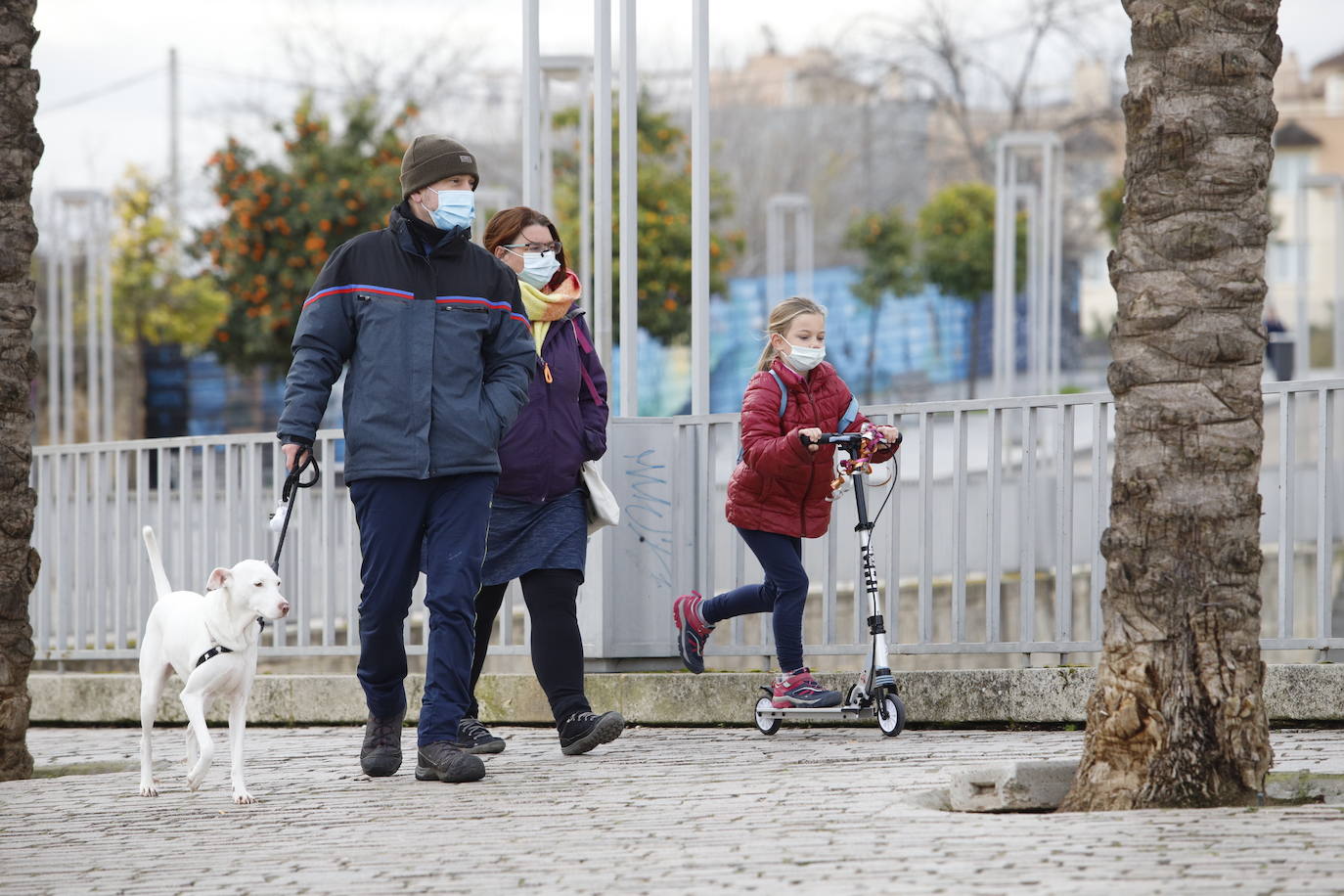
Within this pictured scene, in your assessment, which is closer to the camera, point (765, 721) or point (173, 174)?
point (765, 721)

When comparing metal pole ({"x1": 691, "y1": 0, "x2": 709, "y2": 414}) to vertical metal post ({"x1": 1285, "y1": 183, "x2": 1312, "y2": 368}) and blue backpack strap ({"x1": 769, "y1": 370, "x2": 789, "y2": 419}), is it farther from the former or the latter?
vertical metal post ({"x1": 1285, "y1": 183, "x2": 1312, "y2": 368})

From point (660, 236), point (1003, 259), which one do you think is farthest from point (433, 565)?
point (660, 236)

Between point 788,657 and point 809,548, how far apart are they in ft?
18.9

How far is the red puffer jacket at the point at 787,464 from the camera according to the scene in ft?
24.0

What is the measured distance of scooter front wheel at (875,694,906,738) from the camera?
23.8 feet

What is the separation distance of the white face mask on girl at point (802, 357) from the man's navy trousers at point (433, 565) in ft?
4.51

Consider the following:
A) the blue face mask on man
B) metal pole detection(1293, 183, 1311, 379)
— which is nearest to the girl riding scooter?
the blue face mask on man

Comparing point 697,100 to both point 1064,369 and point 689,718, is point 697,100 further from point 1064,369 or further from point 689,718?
point 1064,369

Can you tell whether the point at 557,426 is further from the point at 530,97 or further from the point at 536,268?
the point at 530,97

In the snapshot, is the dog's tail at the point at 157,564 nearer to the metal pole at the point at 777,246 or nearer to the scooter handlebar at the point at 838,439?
the scooter handlebar at the point at 838,439

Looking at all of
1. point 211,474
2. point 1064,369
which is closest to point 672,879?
point 211,474

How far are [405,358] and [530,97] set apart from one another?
9.99 feet

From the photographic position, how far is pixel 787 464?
725 centimetres

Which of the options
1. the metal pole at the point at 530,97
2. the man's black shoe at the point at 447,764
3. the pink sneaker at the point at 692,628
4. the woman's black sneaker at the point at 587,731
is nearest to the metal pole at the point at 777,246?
the metal pole at the point at 530,97
